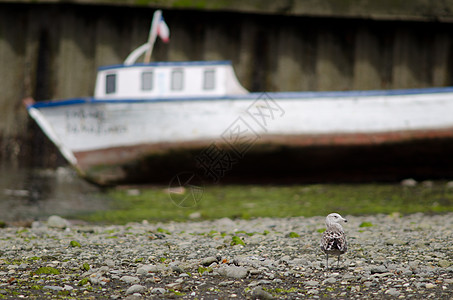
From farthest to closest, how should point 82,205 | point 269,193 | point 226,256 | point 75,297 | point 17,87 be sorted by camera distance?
point 17,87
point 269,193
point 82,205
point 226,256
point 75,297

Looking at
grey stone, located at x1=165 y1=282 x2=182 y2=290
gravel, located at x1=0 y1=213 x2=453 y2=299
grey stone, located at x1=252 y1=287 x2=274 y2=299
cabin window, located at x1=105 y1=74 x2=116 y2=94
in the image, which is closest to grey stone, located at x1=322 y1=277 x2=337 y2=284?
gravel, located at x1=0 y1=213 x2=453 y2=299

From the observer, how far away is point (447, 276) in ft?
13.1

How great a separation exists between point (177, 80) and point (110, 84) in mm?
1479

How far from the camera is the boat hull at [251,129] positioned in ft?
34.1

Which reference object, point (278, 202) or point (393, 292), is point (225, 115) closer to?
point (278, 202)

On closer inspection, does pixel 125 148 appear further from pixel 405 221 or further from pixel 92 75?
pixel 405 221

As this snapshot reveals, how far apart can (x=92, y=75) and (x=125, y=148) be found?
2544mm

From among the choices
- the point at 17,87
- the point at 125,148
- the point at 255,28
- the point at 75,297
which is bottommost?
the point at 75,297

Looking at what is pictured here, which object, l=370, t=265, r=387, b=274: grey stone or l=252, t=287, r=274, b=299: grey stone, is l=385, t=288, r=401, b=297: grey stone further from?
l=252, t=287, r=274, b=299: grey stone

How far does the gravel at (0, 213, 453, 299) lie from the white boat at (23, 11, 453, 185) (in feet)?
14.5

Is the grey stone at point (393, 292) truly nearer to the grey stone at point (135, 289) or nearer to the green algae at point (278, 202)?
the grey stone at point (135, 289)

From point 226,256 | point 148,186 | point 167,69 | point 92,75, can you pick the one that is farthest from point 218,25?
point 226,256

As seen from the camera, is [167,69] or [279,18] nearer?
[167,69]

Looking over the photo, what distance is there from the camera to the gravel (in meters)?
3.79
